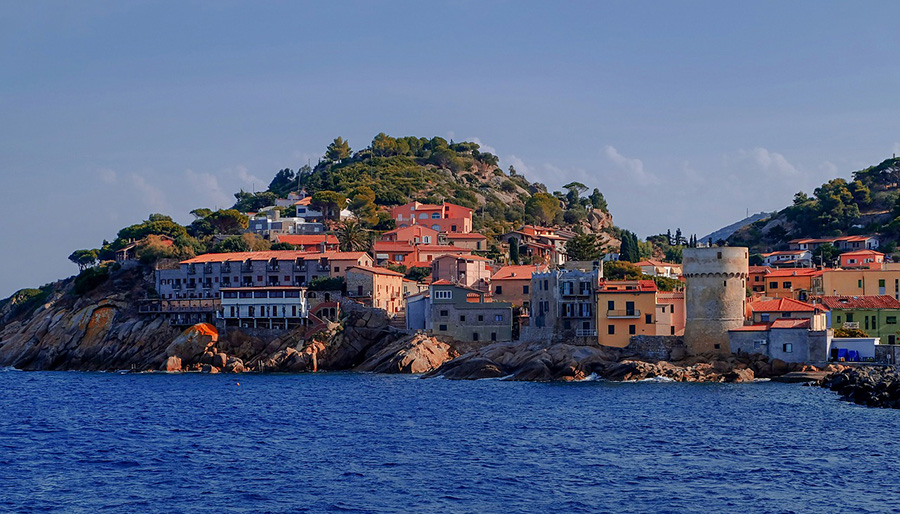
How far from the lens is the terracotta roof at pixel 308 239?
362 ft

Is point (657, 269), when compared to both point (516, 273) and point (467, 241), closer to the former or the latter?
point (467, 241)

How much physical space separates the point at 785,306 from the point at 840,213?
237 feet

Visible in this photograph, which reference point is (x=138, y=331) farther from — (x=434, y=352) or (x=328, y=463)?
(x=328, y=463)

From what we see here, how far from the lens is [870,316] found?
7306 cm

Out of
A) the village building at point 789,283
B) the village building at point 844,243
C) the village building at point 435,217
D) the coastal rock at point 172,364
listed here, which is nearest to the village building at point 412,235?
the village building at point 435,217

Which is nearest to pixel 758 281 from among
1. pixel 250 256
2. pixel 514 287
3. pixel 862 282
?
pixel 862 282

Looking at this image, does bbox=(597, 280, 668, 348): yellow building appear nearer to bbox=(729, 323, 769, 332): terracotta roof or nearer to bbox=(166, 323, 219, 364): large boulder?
bbox=(729, 323, 769, 332): terracotta roof

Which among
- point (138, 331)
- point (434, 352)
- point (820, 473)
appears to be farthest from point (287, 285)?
point (820, 473)

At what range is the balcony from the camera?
74.5 m

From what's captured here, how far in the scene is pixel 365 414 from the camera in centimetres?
5447

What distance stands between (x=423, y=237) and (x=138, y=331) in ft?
115

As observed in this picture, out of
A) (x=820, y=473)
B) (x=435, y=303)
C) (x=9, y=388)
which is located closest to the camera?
(x=820, y=473)

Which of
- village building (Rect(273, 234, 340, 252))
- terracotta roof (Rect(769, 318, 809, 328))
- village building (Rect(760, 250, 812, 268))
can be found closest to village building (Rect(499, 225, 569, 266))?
village building (Rect(273, 234, 340, 252))

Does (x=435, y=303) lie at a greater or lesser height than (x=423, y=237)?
lesser
